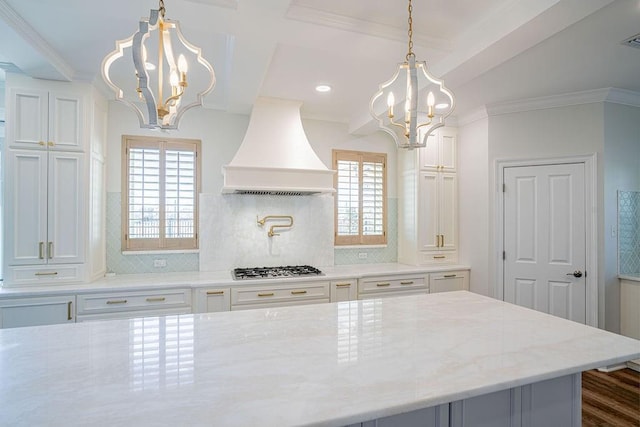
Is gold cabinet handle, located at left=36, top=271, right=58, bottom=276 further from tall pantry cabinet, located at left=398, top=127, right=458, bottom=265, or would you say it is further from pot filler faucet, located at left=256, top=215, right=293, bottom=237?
tall pantry cabinet, located at left=398, top=127, right=458, bottom=265

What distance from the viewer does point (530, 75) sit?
2.87m

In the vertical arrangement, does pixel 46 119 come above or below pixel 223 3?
below

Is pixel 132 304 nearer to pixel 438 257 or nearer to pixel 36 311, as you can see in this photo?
pixel 36 311

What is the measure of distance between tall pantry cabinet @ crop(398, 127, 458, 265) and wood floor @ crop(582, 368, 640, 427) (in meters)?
1.73

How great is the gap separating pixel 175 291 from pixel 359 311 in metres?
1.93

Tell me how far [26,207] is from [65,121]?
78 centimetres

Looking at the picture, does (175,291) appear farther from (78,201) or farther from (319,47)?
(319,47)

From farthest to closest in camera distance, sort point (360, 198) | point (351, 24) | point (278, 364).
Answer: point (360, 198) → point (351, 24) → point (278, 364)

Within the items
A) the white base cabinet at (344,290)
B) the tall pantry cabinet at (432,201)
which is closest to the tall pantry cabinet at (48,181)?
the white base cabinet at (344,290)

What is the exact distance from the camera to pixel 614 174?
3266 mm

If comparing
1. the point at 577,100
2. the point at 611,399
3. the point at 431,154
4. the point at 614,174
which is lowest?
the point at 611,399

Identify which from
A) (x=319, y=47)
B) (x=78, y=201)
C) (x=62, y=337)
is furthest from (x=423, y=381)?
(x=78, y=201)

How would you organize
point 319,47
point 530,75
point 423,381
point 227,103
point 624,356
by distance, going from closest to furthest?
1. point 423,381
2. point 624,356
3. point 319,47
4. point 530,75
5. point 227,103

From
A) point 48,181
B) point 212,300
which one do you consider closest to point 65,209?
point 48,181
